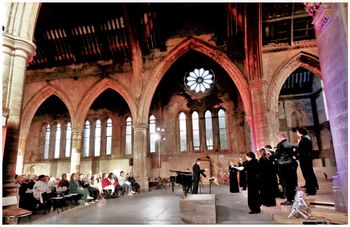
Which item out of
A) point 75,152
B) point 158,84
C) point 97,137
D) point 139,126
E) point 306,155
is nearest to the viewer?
point 306,155

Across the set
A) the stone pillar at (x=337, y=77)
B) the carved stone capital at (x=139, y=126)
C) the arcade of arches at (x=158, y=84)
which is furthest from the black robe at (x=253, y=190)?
the carved stone capital at (x=139, y=126)

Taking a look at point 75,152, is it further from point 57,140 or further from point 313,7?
point 313,7

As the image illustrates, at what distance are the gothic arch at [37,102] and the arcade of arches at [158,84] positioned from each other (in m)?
0.06

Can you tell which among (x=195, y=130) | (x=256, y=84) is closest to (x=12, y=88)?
(x=256, y=84)

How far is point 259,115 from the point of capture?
38.1 feet

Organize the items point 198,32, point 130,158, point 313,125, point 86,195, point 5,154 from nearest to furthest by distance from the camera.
Answer: 1. point 5,154
2. point 86,195
3. point 198,32
4. point 313,125
5. point 130,158

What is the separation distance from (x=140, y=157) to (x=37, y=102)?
800cm

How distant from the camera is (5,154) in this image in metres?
4.63

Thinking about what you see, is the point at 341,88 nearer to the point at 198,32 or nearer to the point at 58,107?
the point at 198,32

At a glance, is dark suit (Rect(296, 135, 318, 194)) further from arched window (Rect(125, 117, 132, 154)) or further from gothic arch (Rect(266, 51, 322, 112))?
arched window (Rect(125, 117, 132, 154))

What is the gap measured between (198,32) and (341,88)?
37.9 ft

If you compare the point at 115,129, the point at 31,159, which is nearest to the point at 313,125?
the point at 115,129

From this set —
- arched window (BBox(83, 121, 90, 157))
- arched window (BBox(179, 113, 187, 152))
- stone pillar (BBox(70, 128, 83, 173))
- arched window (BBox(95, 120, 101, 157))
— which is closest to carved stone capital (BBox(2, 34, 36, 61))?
Result: stone pillar (BBox(70, 128, 83, 173))

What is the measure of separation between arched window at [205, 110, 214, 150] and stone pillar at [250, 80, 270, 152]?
5.60 metres
